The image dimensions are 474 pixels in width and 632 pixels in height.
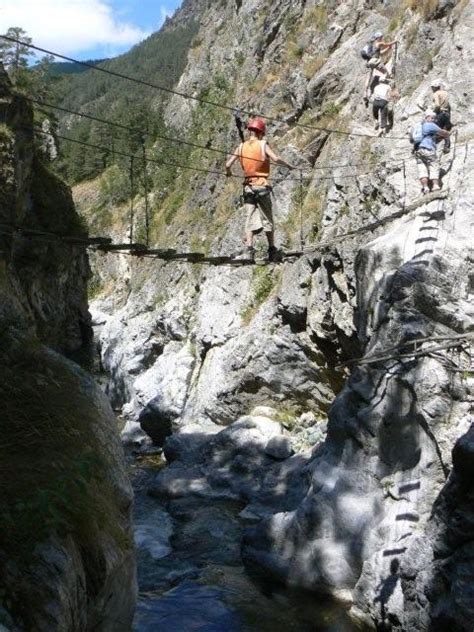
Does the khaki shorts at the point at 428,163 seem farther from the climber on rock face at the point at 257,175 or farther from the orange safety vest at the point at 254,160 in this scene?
the orange safety vest at the point at 254,160

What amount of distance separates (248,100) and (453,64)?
16156 mm

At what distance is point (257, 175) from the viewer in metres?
9.74

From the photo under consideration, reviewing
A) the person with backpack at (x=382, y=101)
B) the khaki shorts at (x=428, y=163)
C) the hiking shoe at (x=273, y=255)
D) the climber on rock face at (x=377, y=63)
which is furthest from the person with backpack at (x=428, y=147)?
the climber on rock face at (x=377, y=63)

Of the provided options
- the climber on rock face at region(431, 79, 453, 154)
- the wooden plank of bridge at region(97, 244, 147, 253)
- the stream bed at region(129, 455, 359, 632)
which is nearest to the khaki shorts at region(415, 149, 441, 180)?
the climber on rock face at region(431, 79, 453, 154)

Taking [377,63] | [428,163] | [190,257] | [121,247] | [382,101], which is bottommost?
[190,257]

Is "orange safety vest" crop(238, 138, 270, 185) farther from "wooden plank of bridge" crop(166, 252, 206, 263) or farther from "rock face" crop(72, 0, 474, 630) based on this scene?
"rock face" crop(72, 0, 474, 630)

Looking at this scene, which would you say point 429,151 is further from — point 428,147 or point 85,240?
point 85,240

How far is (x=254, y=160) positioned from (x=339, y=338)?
7293mm

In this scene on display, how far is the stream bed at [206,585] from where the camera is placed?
8.84m

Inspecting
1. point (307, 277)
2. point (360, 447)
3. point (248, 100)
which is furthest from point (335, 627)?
point (248, 100)

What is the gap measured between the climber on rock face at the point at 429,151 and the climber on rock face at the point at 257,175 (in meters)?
3.59

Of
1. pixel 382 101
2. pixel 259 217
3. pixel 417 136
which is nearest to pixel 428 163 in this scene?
pixel 417 136

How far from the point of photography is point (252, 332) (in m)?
19.1

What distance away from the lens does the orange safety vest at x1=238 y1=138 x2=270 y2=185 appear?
947 cm
